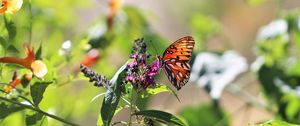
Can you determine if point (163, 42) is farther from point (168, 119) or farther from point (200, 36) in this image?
point (168, 119)

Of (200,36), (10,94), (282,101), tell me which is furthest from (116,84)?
(200,36)

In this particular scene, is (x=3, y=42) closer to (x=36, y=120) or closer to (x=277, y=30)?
(x=36, y=120)

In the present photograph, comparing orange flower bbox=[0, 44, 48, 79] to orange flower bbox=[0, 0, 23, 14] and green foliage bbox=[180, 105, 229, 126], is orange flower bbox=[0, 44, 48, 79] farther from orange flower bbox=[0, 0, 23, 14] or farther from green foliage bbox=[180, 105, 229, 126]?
green foliage bbox=[180, 105, 229, 126]

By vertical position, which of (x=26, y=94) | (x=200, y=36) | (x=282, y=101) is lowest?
(x=26, y=94)

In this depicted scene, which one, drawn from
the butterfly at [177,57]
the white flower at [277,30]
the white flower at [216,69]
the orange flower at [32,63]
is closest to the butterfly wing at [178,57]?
the butterfly at [177,57]

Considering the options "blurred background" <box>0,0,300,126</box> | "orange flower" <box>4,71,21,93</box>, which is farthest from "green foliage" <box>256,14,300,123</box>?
"orange flower" <box>4,71,21,93</box>

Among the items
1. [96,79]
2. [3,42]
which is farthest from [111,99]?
[3,42]
